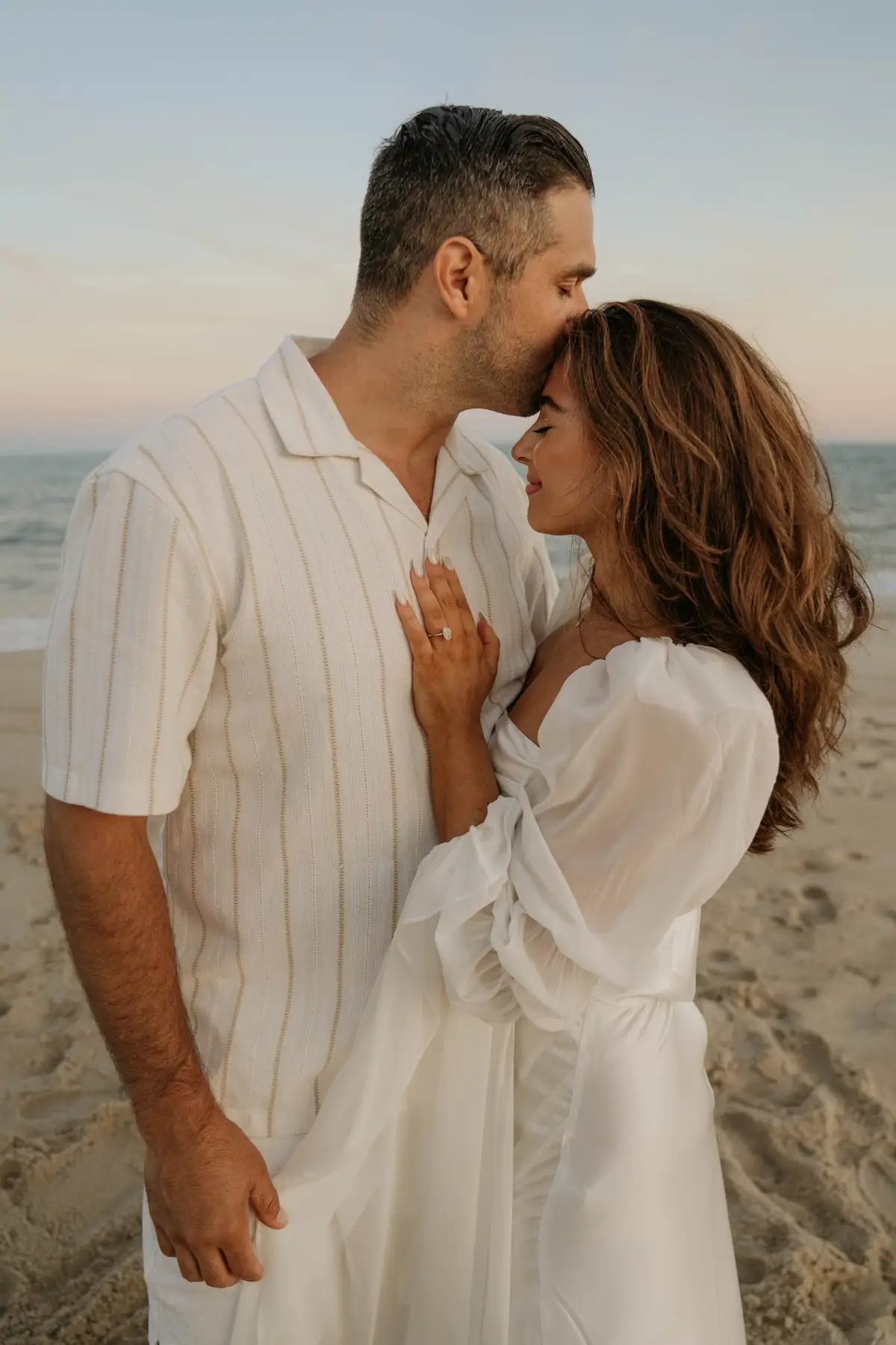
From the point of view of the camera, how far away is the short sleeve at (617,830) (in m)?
1.59

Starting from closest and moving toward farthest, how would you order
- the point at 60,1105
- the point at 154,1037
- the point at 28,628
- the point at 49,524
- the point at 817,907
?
1. the point at 154,1037
2. the point at 60,1105
3. the point at 817,907
4. the point at 28,628
5. the point at 49,524

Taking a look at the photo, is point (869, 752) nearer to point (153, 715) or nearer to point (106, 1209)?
point (106, 1209)

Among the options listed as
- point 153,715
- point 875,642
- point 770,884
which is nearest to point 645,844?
point 153,715

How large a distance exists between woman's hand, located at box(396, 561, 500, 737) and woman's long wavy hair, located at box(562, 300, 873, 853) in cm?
30

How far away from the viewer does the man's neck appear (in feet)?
6.59

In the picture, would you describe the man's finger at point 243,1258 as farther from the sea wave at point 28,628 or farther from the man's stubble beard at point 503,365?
the sea wave at point 28,628

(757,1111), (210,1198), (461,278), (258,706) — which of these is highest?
(461,278)

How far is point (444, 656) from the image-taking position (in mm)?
1892

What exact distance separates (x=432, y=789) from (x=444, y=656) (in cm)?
23

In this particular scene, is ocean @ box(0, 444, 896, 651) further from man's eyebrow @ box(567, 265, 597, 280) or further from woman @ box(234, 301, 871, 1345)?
man's eyebrow @ box(567, 265, 597, 280)

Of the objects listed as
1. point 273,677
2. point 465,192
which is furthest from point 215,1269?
point 465,192

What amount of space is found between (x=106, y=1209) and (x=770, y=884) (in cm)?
339

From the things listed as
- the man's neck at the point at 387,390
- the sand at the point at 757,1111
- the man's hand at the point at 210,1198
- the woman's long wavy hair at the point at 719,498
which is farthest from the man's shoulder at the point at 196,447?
the sand at the point at 757,1111

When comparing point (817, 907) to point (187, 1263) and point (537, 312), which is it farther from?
point (187, 1263)
